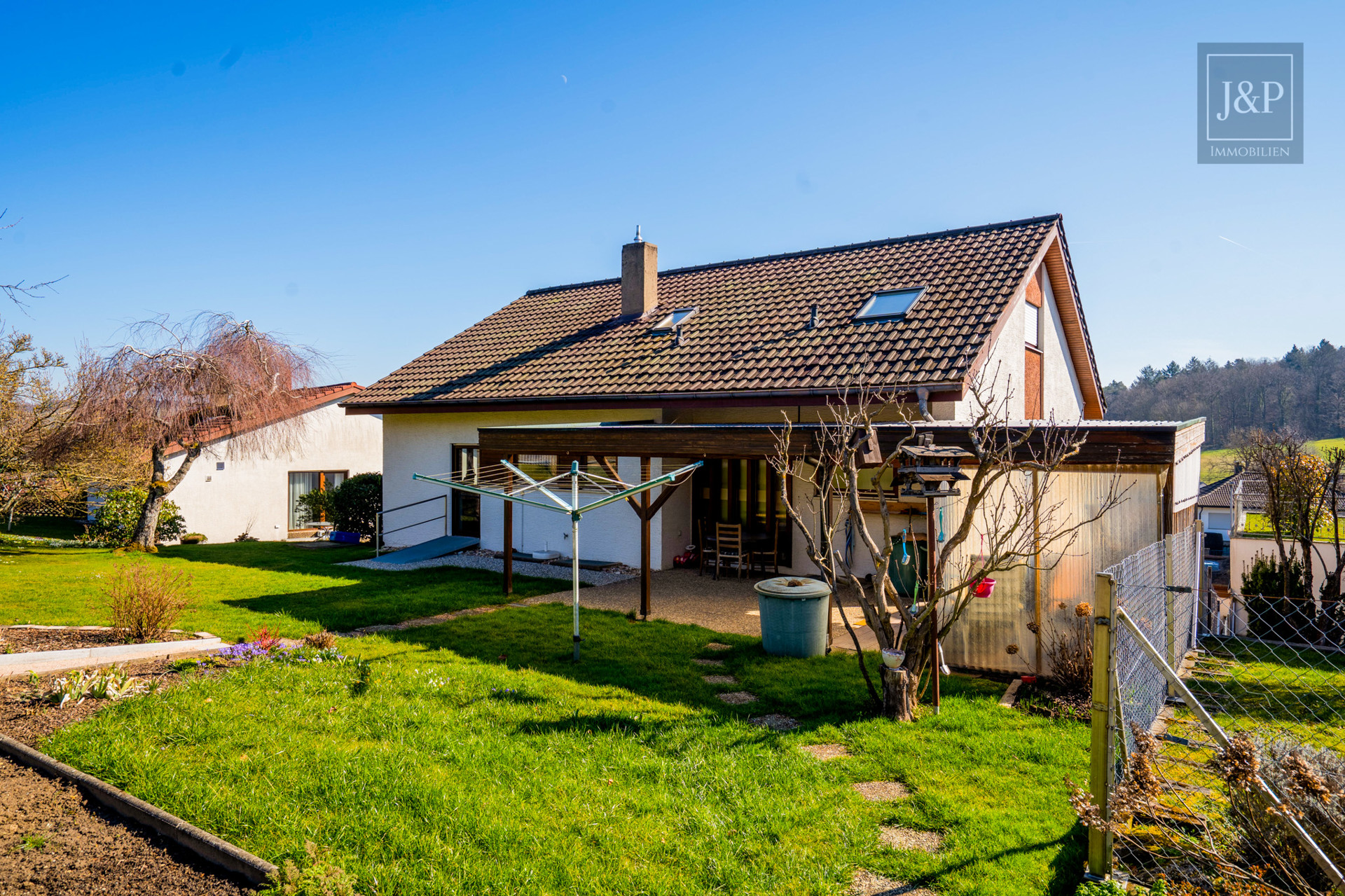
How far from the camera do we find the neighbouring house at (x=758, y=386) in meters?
7.90

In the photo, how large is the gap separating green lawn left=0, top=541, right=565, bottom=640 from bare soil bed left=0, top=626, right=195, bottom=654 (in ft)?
2.24

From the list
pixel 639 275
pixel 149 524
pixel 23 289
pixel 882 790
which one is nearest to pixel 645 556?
pixel 882 790

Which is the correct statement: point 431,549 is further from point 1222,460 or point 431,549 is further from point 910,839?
point 1222,460

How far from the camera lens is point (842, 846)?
4223 mm

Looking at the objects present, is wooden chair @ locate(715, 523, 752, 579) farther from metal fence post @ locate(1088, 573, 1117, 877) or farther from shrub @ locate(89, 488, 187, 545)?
shrub @ locate(89, 488, 187, 545)

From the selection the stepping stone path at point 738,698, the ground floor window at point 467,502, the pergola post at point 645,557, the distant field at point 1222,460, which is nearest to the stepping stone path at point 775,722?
the stepping stone path at point 738,698

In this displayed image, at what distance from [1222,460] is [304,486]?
54.0 meters

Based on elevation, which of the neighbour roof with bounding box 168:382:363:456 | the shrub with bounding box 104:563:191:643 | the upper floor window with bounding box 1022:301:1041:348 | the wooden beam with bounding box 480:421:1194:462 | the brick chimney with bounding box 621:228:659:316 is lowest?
Result: the shrub with bounding box 104:563:191:643

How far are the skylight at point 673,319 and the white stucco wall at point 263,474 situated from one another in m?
11.3

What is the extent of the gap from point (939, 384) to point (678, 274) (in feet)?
31.9

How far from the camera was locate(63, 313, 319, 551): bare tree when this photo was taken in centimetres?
1673

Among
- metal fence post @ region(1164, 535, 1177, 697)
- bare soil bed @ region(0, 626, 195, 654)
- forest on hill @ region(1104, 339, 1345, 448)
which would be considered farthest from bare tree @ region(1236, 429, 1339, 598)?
forest on hill @ region(1104, 339, 1345, 448)

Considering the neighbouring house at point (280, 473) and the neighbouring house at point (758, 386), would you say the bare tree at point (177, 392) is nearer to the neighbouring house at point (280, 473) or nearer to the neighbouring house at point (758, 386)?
the neighbouring house at point (280, 473)

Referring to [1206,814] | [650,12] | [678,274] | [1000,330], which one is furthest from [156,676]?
[678,274]
